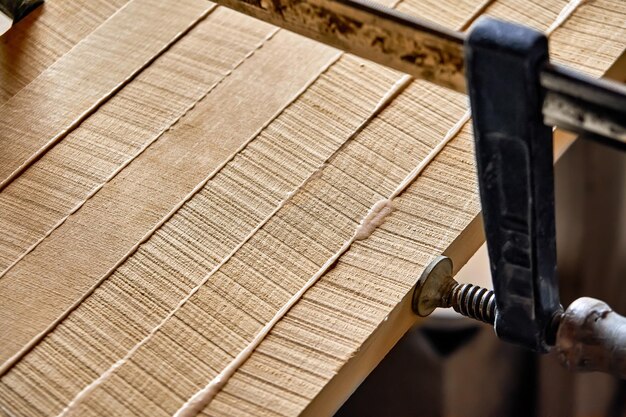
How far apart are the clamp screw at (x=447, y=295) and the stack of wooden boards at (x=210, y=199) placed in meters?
0.02

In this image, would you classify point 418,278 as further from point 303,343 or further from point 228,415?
point 228,415

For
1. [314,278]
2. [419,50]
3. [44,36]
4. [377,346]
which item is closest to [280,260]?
[314,278]

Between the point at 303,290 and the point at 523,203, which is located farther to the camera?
the point at 303,290

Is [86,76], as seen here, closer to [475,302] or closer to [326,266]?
[326,266]

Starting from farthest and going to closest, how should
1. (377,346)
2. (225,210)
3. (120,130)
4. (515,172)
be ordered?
(120,130)
(225,210)
(377,346)
(515,172)

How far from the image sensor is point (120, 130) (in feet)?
4.28

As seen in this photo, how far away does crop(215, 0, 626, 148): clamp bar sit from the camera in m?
0.82

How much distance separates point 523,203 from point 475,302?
210mm

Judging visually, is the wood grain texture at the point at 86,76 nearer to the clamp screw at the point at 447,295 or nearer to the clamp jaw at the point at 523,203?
the clamp screw at the point at 447,295

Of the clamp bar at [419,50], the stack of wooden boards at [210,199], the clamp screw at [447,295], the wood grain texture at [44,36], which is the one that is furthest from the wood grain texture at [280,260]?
the wood grain texture at [44,36]

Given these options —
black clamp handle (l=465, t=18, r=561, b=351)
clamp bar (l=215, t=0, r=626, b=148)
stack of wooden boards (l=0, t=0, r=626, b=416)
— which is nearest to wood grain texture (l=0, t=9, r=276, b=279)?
stack of wooden boards (l=0, t=0, r=626, b=416)

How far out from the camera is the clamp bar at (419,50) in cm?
82

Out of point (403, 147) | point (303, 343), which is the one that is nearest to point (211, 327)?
point (303, 343)

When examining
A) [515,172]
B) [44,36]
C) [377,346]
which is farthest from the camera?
[44,36]
